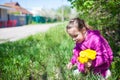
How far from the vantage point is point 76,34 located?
338 cm

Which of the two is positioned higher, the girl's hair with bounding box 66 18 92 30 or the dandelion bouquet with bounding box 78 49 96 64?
the girl's hair with bounding box 66 18 92 30

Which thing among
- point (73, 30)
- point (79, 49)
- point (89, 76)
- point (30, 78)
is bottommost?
point (30, 78)

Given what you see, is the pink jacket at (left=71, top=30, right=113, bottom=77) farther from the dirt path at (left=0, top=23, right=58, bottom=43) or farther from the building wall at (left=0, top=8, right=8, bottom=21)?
the building wall at (left=0, top=8, right=8, bottom=21)

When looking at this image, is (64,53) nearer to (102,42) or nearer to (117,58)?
(117,58)

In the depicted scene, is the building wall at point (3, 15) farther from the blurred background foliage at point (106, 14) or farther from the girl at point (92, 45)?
the girl at point (92, 45)

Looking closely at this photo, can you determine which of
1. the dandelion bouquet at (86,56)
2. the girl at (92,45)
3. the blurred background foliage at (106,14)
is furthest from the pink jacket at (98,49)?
the blurred background foliage at (106,14)

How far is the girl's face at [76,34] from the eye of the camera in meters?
3.37

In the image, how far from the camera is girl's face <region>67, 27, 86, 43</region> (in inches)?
133

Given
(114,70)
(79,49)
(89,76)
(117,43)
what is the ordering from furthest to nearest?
(117,43) → (114,70) → (79,49) → (89,76)

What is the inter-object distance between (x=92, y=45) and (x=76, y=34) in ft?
0.67

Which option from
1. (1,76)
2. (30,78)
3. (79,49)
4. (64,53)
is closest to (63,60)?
(64,53)

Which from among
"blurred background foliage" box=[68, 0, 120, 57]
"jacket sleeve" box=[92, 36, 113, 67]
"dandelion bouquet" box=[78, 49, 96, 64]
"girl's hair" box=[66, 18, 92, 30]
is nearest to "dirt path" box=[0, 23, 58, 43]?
"blurred background foliage" box=[68, 0, 120, 57]

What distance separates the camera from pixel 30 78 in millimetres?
4410

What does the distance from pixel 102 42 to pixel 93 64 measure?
253 millimetres
